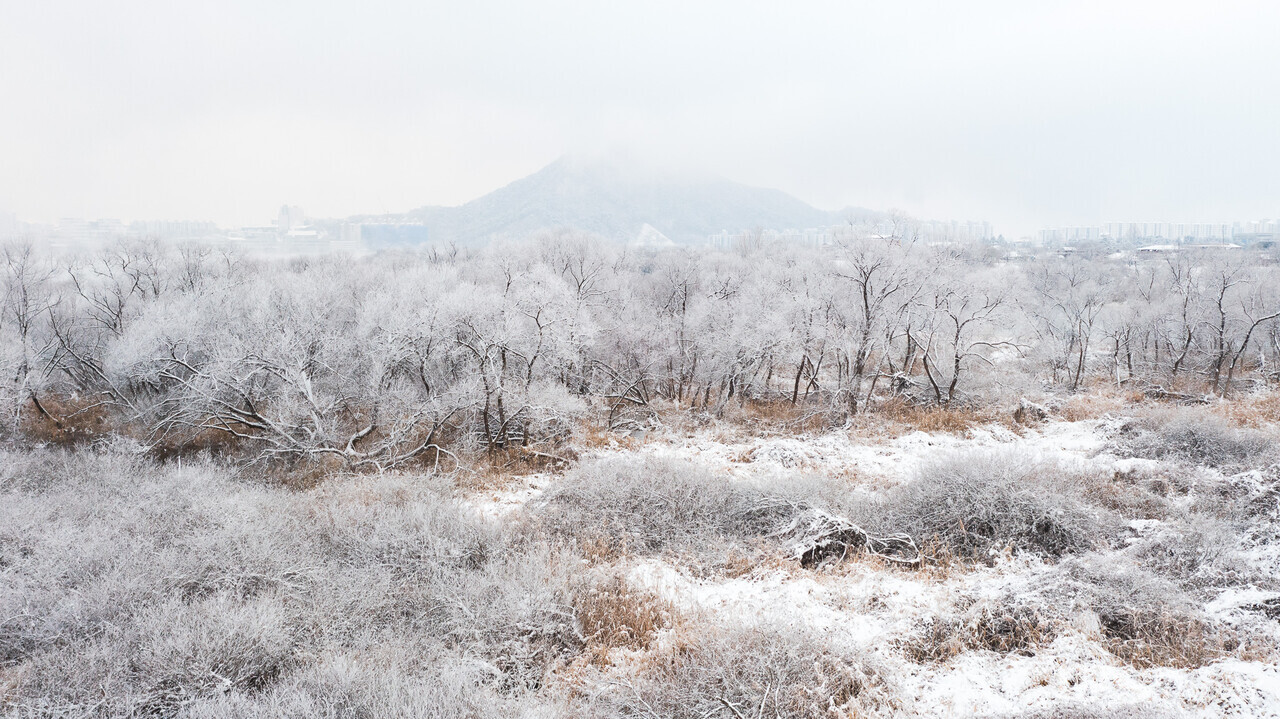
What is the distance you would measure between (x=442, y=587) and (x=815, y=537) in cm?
539

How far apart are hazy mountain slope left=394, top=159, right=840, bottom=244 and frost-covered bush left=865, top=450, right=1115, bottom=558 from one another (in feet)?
282

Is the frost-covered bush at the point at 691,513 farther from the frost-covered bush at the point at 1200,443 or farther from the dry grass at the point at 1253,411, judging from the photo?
the dry grass at the point at 1253,411

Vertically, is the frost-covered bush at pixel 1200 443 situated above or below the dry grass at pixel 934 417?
above

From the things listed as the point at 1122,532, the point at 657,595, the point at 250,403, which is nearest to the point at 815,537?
the point at 657,595

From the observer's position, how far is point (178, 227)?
115 feet

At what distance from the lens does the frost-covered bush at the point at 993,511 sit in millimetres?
8039

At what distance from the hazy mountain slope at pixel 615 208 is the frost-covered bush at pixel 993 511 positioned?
282ft

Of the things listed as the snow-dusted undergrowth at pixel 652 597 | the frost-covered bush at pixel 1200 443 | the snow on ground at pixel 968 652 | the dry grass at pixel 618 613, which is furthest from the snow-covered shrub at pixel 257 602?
the frost-covered bush at pixel 1200 443

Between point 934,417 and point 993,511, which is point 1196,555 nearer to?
point 993,511

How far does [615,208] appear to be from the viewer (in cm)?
13762

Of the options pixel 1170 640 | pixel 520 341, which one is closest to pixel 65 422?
pixel 520 341

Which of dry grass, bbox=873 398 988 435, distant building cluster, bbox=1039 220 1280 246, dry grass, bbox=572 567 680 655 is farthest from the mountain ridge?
dry grass, bbox=572 567 680 655

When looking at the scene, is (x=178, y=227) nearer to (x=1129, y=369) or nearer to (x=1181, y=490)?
(x=1181, y=490)

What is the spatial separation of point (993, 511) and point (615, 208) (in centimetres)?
13576
